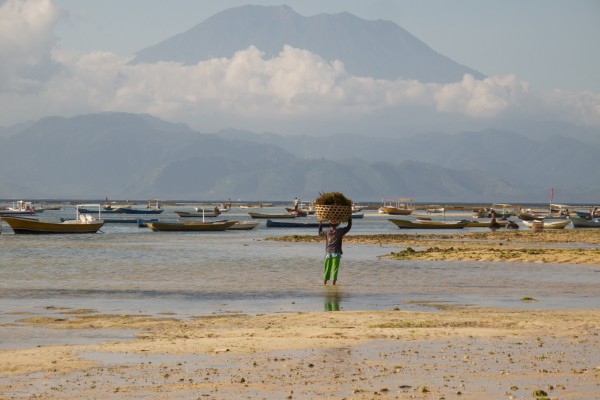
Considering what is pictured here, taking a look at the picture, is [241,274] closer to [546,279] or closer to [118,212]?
[546,279]

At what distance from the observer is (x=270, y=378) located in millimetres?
14203

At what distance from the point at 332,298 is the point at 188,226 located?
6734cm

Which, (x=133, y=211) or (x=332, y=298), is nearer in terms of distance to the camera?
(x=332, y=298)

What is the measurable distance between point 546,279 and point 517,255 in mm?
12936

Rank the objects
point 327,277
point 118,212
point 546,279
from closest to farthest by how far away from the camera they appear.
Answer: point 327,277
point 546,279
point 118,212

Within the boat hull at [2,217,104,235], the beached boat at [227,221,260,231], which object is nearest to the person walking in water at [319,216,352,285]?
the boat hull at [2,217,104,235]

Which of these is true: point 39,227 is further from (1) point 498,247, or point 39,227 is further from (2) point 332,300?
(2) point 332,300

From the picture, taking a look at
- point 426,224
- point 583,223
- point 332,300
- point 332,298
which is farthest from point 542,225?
point 332,300

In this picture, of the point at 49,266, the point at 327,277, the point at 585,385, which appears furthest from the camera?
the point at 49,266

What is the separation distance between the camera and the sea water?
89.5 ft

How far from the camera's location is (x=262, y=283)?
118 ft

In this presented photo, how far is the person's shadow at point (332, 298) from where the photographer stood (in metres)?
26.3

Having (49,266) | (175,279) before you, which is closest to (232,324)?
(175,279)

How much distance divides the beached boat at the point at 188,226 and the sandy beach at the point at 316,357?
7087cm
